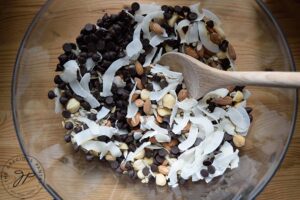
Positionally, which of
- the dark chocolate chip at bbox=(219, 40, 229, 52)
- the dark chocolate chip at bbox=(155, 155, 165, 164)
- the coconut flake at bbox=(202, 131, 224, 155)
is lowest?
the dark chocolate chip at bbox=(155, 155, 165, 164)

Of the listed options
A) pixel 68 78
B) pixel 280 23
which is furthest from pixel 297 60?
pixel 68 78

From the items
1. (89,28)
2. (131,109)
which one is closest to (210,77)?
(131,109)

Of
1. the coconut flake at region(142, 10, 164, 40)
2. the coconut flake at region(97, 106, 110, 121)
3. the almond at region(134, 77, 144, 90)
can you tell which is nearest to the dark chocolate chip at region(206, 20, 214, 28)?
the coconut flake at region(142, 10, 164, 40)

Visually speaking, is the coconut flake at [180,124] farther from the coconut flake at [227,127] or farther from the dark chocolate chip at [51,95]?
the dark chocolate chip at [51,95]

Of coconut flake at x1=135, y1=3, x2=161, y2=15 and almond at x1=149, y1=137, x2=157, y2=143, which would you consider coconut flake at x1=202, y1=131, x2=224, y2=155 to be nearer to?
almond at x1=149, y1=137, x2=157, y2=143

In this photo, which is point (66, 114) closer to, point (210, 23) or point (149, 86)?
point (149, 86)

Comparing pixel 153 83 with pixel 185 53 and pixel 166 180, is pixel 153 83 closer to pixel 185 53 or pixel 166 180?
pixel 185 53

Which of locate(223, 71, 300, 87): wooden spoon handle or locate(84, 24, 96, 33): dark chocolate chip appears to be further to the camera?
locate(84, 24, 96, 33): dark chocolate chip
